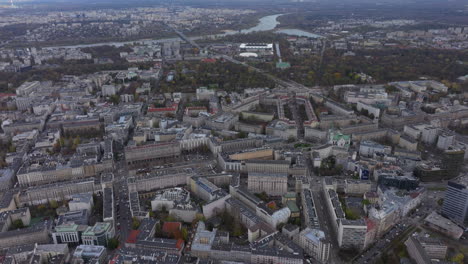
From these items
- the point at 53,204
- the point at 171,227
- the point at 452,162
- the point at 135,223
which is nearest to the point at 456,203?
the point at 452,162

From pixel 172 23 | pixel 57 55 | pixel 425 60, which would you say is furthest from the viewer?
pixel 172 23

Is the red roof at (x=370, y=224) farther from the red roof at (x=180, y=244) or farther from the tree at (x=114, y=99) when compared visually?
the tree at (x=114, y=99)

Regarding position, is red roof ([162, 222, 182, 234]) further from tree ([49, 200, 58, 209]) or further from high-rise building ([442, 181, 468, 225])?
high-rise building ([442, 181, 468, 225])

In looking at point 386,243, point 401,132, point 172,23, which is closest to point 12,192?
point 386,243

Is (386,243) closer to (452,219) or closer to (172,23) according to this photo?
(452,219)

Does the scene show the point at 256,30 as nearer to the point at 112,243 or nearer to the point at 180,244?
the point at 112,243

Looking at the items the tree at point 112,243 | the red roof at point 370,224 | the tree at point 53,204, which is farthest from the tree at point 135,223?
the red roof at point 370,224
